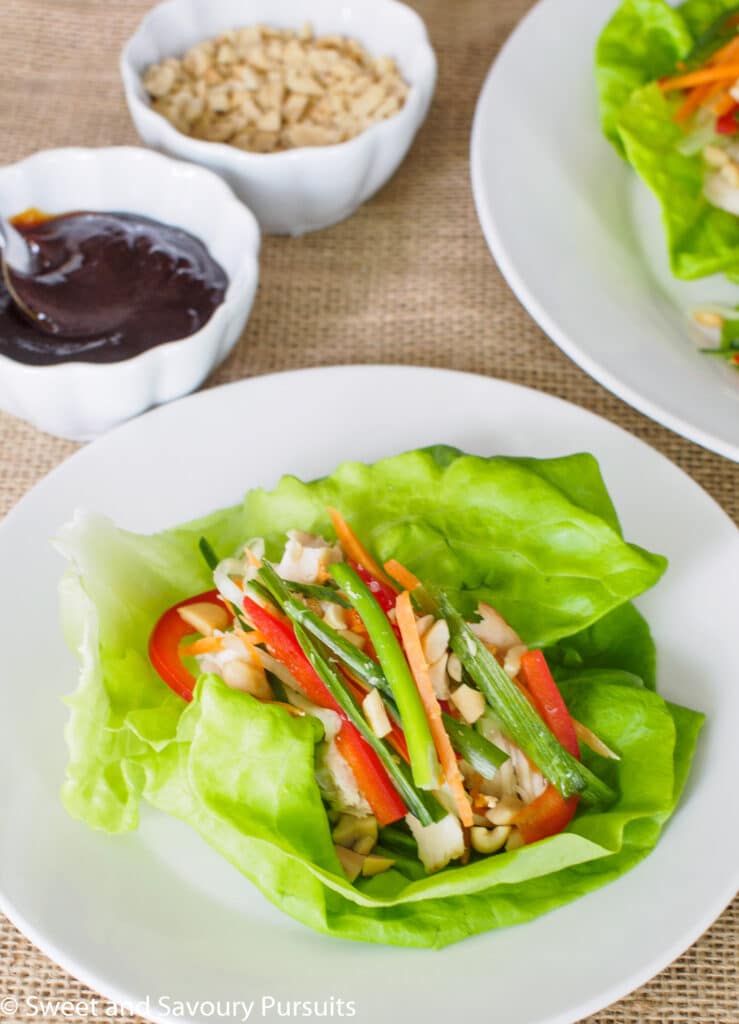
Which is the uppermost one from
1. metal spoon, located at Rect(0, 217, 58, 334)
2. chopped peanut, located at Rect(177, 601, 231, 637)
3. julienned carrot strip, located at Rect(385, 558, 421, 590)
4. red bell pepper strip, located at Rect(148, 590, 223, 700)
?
julienned carrot strip, located at Rect(385, 558, 421, 590)

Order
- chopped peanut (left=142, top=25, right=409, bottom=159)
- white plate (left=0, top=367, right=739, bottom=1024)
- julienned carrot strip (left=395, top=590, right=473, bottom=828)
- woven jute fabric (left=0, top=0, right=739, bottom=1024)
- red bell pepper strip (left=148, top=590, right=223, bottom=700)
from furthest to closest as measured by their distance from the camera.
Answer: chopped peanut (left=142, top=25, right=409, bottom=159) < woven jute fabric (left=0, top=0, right=739, bottom=1024) < red bell pepper strip (left=148, top=590, right=223, bottom=700) < julienned carrot strip (left=395, top=590, right=473, bottom=828) < white plate (left=0, top=367, right=739, bottom=1024)

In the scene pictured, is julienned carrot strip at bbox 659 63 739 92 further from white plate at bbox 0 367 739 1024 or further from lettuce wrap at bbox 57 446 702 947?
lettuce wrap at bbox 57 446 702 947

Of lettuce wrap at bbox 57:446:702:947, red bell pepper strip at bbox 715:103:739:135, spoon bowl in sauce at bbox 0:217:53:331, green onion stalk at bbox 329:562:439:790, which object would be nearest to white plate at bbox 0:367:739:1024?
lettuce wrap at bbox 57:446:702:947

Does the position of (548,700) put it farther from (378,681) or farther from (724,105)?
(724,105)

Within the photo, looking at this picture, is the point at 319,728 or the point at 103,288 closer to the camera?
the point at 319,728

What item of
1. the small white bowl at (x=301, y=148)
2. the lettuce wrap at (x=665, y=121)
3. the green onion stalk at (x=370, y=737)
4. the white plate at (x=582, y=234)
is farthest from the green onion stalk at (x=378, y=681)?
the lettuce wrap at (x=665, y=121)

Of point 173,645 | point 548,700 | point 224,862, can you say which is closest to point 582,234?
point 548,700
